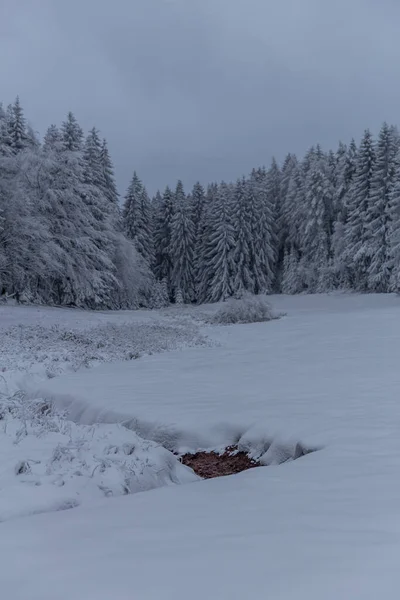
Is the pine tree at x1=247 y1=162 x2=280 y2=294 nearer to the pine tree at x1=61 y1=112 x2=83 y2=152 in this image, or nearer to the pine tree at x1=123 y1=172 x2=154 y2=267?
the pine tree at x1=123 y1=172 x2=154 y2=267

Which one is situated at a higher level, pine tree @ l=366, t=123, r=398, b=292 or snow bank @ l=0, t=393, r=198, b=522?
pine tree @ l=366, t=123, r=398, b=292

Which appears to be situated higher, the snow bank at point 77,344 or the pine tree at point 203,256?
the pine tree at point 203,256

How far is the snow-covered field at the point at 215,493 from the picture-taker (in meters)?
2.71

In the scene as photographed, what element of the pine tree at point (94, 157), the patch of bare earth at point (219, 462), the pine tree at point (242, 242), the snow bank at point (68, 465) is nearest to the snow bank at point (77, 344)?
the snow bank at point (68, 465)

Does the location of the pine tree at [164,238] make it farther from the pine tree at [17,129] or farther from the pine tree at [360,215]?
the pine tree at [17,129]

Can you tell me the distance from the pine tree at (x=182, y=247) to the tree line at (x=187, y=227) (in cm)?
12

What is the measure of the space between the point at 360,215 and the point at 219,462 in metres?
35.7

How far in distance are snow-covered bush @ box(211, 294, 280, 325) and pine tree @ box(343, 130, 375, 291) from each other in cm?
1448

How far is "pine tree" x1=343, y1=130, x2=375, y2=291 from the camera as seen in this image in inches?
1527

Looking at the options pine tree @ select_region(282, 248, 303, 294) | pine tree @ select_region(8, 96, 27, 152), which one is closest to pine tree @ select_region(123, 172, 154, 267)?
pine tree @ select_region(282, 248, 303, 294)

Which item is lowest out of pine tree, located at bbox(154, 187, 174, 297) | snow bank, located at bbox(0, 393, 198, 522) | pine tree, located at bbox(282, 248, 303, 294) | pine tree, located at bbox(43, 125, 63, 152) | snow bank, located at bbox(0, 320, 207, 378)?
snow bank, located at bbox(0, 393, 198, 522)

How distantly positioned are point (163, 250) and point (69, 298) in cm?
2355

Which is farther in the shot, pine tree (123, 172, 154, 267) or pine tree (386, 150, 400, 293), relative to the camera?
pine tree (123, 172, 154, 267)

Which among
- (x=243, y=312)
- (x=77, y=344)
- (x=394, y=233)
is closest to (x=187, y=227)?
(x=394, y=233)
